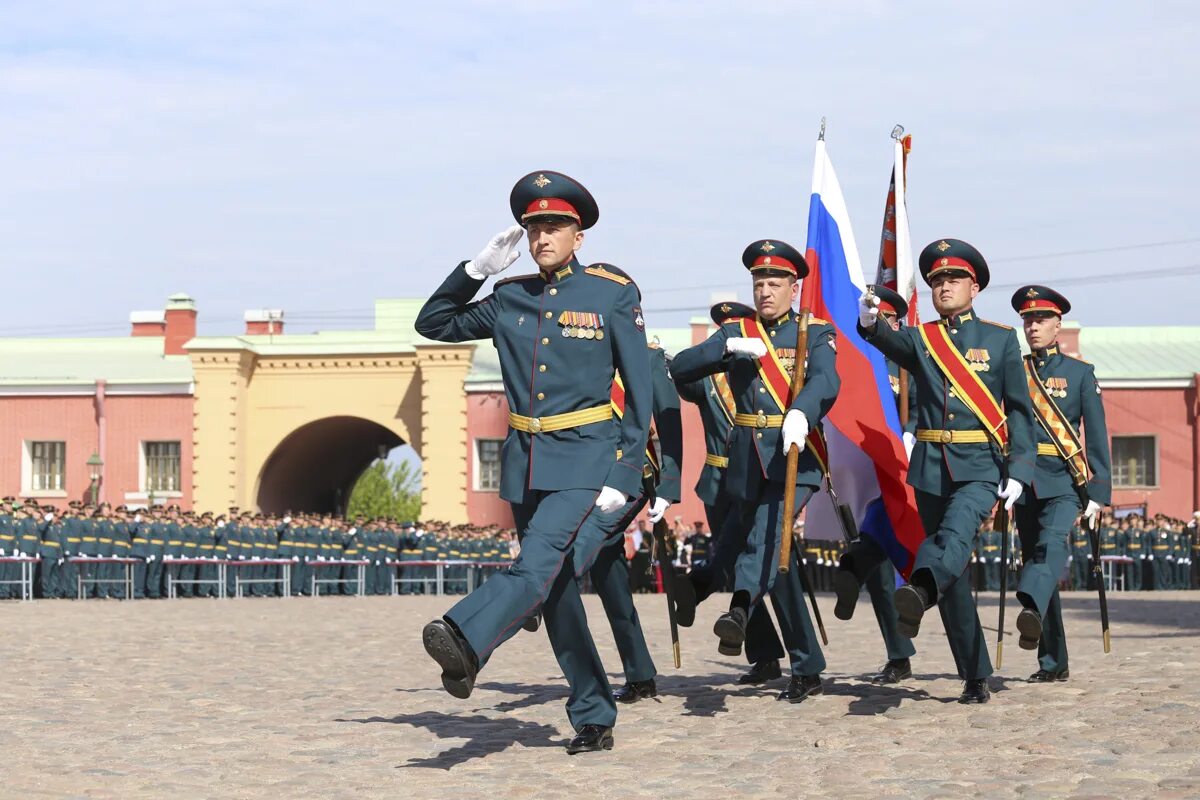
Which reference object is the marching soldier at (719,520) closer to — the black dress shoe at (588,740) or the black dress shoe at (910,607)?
the black dress shoe at (910,607)

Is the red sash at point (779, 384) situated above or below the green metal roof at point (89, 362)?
below

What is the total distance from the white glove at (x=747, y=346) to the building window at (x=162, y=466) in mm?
34711

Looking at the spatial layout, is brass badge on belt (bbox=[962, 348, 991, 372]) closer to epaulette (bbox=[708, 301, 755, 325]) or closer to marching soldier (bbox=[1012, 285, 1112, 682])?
marching soldier (bbox=[1012, 285, 1112, 682])

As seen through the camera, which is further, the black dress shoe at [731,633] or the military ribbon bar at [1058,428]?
the military ribbon bar at [1058,428]

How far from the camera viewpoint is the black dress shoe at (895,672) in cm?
990

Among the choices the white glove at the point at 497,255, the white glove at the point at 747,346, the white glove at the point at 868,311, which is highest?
the white glove at the point at 497,255

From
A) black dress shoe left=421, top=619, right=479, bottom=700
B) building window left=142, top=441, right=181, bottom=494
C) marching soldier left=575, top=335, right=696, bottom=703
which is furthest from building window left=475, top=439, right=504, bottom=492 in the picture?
black dress shoe left=421, top=619, right=479, bottom=700

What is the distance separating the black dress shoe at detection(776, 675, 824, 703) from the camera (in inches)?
355

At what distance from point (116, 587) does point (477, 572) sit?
735 centimetres

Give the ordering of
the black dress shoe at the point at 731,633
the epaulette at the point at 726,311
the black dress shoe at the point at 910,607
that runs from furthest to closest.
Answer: the epaulette at the point at 726,311
the black dress shoe at the point at 731,633
the black dress shoe at the point at 910,607

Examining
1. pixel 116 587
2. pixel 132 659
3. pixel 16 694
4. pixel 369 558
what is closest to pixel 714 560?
pixel 16 694

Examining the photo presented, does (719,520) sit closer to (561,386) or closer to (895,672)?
(895,672)

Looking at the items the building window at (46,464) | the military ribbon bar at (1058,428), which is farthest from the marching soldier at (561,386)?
the building window at (46,464)

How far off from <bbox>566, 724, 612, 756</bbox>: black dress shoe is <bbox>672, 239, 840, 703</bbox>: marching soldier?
5.03 ft
